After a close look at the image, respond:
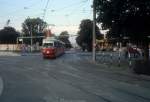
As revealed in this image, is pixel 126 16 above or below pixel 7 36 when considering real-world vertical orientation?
above

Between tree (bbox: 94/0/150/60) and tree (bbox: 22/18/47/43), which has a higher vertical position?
tree (bbox: 22/18/47/43)

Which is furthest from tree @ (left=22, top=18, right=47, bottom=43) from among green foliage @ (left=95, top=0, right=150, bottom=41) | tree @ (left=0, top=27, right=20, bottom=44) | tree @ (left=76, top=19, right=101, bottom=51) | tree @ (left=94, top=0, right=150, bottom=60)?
green foliage @ (left=95, top=0, right=150, bottom=41)

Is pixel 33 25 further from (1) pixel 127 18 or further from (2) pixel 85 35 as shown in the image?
(1) pixel 127 18

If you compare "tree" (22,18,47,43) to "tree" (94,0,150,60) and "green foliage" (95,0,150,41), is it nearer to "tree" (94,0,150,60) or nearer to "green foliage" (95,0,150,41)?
"tree" (94,0,150,60)

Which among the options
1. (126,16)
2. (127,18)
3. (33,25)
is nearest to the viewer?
(126,16)

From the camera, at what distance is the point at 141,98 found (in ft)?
48.5

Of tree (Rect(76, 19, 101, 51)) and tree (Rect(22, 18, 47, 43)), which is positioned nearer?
tree (Rect(76, 19, 101, 51))

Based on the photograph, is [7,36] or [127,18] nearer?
[127,18]

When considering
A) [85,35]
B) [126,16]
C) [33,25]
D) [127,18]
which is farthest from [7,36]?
[126,16]

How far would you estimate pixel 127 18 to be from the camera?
34.2 meters

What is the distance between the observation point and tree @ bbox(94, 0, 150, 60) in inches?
1301

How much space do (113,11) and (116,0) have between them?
1.08 m

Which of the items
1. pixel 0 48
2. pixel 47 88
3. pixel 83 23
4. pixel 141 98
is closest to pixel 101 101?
pixel 141 98

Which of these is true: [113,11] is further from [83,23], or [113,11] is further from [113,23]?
[83,23]
